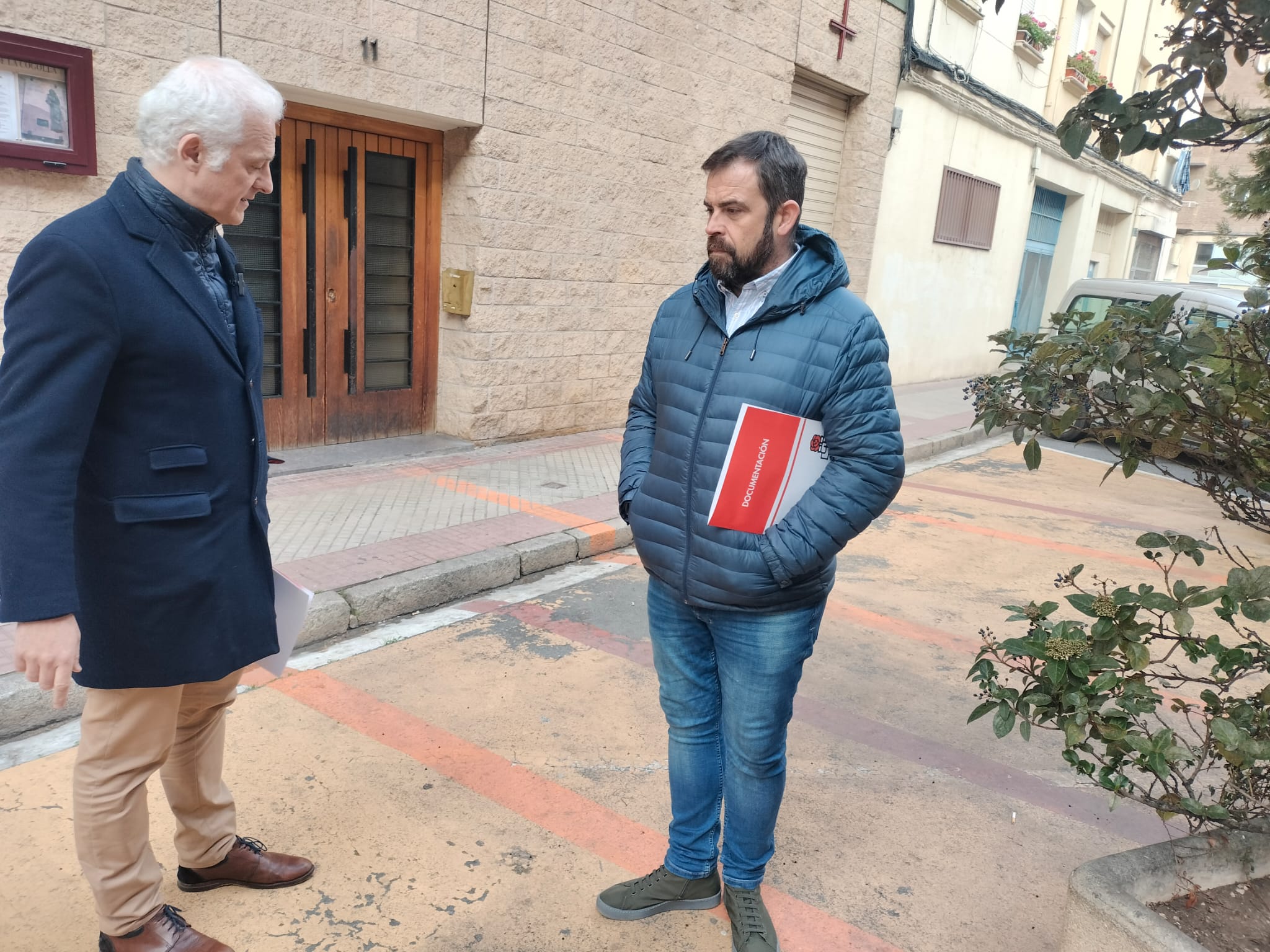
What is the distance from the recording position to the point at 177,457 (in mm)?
1968

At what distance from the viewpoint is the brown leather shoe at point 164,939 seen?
212 centimetres

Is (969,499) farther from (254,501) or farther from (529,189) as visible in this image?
(254,501)

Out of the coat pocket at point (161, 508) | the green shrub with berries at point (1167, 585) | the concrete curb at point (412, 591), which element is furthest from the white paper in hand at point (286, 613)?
the green shrub with berries at point (1167, 585)

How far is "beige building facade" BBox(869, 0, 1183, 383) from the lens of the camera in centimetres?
1327

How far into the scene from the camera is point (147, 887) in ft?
7.02

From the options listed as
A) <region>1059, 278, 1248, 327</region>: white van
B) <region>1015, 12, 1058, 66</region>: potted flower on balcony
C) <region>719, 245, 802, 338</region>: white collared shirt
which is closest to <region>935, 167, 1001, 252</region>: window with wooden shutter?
<region>1015, 12, 1058, 66</region>: potted flower on balcony

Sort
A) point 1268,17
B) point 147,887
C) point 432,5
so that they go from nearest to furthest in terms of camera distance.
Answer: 1. point 1268,17
2. point 147,887
3. point 432,5

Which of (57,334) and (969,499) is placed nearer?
(57,334)

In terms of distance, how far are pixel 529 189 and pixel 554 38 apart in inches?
48.0

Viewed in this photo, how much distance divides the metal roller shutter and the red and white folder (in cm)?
943

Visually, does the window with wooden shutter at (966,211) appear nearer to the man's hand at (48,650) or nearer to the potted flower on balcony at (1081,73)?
the potted flower on balcony at (1081,73)

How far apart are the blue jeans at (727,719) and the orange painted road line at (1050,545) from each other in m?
4.72

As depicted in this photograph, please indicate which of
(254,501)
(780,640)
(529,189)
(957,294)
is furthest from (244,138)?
(957,294)

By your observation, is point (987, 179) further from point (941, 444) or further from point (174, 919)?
point (174, 919)
